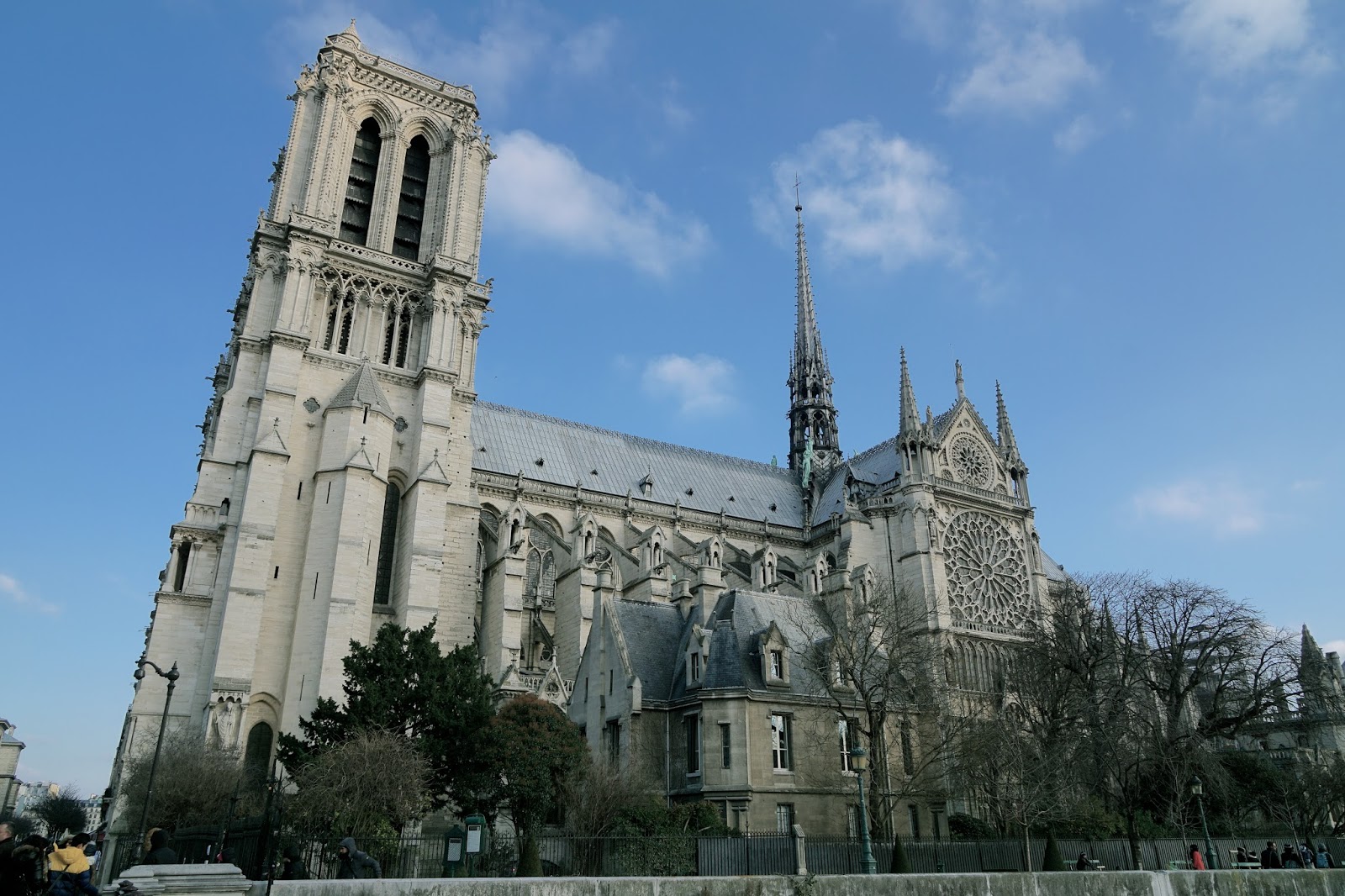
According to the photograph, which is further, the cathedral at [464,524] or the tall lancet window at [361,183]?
the tall lancet window at [361,183]

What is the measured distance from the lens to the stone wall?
36.2ft

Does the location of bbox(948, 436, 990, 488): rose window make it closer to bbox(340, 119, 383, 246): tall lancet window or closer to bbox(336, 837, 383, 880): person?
bbox(340, 119, 383, 246): tall lancet window

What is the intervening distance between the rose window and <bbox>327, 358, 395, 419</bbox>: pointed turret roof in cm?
2973

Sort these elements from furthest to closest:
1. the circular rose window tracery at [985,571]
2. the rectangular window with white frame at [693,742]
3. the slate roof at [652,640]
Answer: the circular rose window tracery at [985,571] < the slate roof at [652,640] < the rectangular window with white frame at [693,742]

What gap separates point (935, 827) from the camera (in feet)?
95.7

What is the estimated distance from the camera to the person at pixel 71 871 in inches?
355

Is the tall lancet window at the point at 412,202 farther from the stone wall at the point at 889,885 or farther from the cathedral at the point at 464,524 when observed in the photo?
the stone wall at the point at 889,885

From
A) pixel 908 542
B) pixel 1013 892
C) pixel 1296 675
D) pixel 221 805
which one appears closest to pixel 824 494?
pixel 908 542

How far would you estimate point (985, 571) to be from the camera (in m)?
49.6

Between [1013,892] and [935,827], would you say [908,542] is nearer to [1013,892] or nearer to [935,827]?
[935,827]

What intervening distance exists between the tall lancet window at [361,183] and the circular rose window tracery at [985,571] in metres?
33.2

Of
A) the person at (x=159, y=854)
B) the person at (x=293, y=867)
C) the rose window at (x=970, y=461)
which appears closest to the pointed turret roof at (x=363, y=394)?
the person at (x=293, y=867)

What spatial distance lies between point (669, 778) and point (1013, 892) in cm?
1346

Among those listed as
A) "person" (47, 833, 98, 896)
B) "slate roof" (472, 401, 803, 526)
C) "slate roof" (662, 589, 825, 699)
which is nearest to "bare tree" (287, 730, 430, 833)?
"slate roof" (662, 589, 825, 699)
